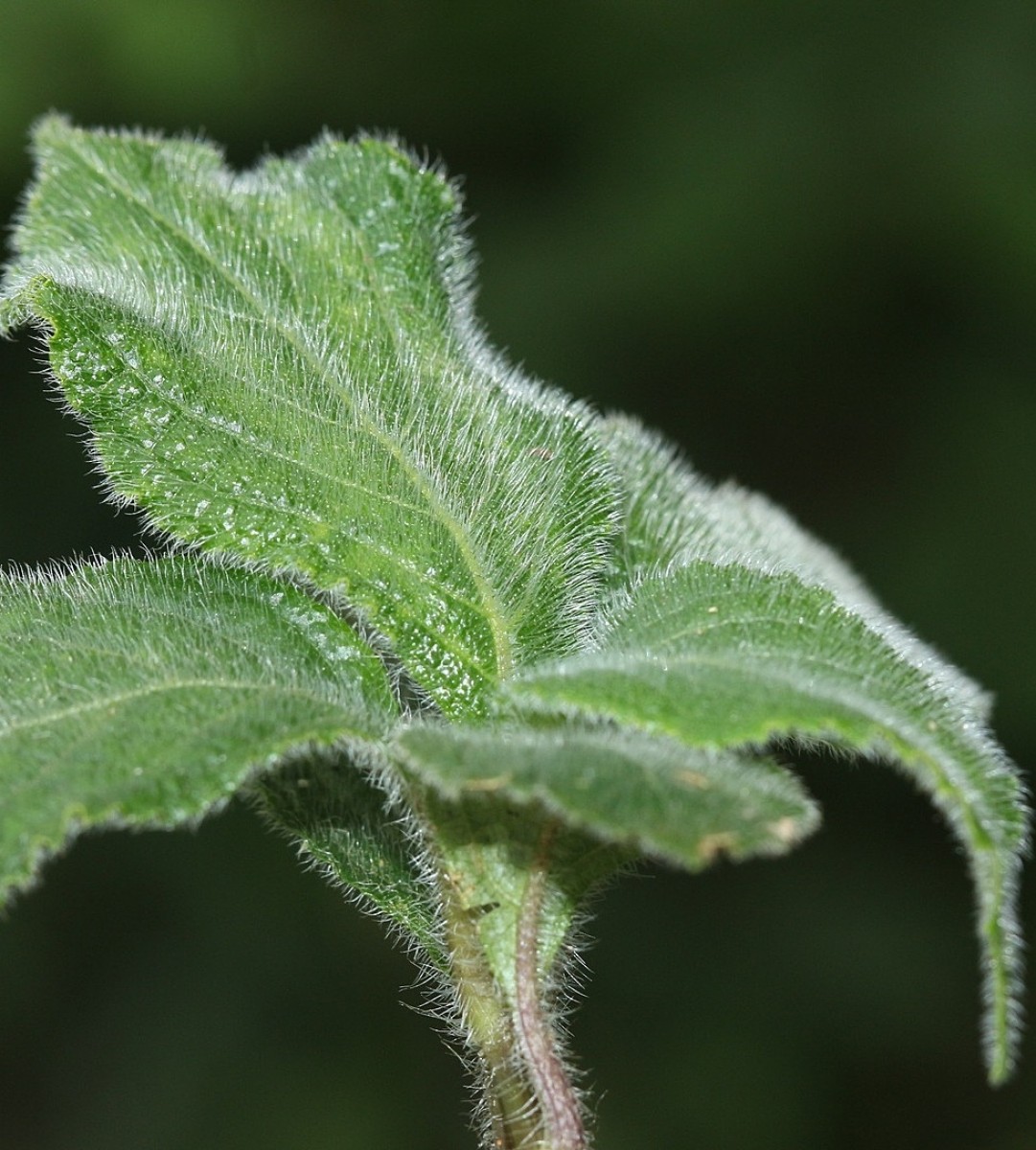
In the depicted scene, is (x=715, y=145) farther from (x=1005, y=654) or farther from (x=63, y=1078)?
(x=63, y=1078)

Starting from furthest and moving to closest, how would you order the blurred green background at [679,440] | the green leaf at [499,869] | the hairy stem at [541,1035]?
the blurred green background at [679,440] < the green leaf at [499,869] < the hairy stem at [541,1035]

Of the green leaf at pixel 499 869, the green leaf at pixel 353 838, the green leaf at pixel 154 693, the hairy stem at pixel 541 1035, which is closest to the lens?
the green leaf at pixel 154 693

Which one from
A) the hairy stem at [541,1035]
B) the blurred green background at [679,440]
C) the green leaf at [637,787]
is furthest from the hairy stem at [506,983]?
the blurred green background at [679,440]

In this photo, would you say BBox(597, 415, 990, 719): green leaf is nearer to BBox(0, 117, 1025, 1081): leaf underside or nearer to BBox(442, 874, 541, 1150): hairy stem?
BBox(0, 117, 1025, 1081): leaf underside

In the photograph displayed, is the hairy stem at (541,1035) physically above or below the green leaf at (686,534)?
below

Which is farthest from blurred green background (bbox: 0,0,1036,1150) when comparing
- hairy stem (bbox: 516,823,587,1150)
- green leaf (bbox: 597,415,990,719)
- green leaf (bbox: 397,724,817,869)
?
green leaf (bbox: 397,724,817,869)

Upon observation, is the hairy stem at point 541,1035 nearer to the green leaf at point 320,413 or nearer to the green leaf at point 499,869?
the green leaf at point 499,869

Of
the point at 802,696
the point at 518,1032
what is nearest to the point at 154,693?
the point at 518,1032
